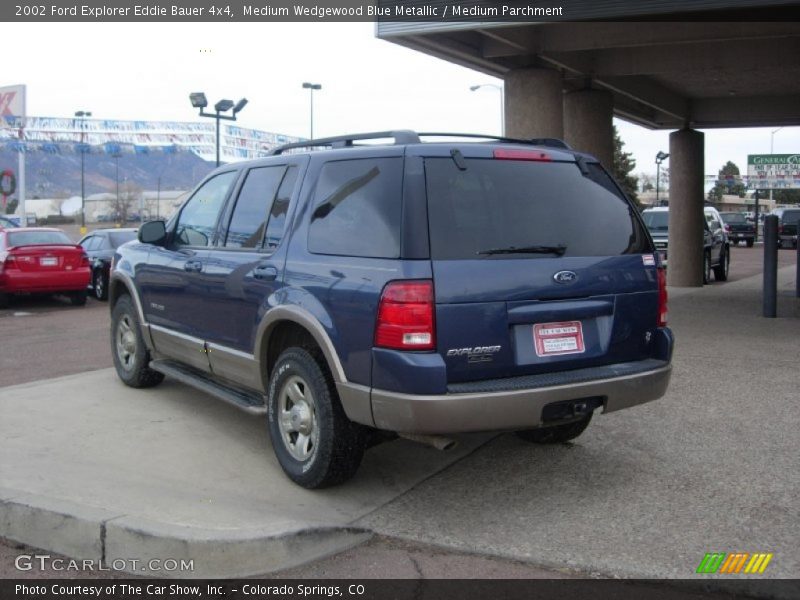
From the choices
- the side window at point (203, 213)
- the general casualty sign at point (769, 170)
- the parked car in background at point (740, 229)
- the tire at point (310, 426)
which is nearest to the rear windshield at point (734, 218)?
the parked car in background at point (740, 229)

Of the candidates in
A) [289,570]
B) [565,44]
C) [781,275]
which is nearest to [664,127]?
[781,275]

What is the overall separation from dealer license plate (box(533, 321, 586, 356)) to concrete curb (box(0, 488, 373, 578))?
135 centimetres

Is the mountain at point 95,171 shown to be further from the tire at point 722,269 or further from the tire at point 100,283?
the tire at point 722,269

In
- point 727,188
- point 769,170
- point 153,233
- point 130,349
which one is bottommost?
point 130,349

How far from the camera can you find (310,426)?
4.92 meters

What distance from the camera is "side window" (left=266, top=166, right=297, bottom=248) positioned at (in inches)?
210

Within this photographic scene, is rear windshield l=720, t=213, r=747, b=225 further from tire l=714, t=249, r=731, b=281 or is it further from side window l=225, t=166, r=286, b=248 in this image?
side window l=225, t=166, r=286, b=248

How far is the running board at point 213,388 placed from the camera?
5480 millimetres

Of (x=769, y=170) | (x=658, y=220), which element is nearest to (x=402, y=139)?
(x=658, y=220)

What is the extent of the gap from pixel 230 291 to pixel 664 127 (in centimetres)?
1797

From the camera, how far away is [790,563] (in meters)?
4.03

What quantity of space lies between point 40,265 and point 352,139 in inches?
474

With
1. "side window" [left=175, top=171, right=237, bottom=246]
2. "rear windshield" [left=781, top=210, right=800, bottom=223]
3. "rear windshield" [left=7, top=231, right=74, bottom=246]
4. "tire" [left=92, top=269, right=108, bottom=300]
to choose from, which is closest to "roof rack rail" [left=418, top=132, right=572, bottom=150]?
"side window" [left=175, top=171, right=237, bottom=246]

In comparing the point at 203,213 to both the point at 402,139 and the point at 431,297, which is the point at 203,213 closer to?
the point at 402,139
